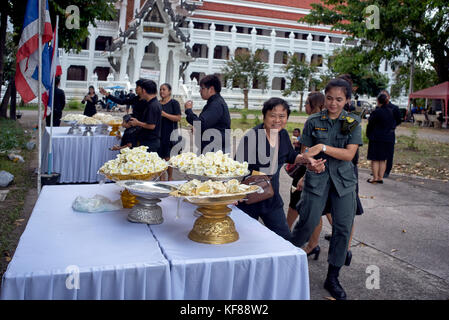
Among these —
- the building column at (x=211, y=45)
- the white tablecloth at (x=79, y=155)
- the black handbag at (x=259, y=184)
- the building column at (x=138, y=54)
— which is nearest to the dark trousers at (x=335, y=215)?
the black handbag at (x=259, y=184)

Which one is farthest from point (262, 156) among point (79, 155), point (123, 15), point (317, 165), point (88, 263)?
point (123, 15)

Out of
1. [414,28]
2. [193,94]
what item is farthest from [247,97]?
[414,28]

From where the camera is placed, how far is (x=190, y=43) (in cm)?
4091

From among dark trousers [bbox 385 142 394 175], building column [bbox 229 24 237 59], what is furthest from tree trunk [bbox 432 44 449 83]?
building column [bbox 229 24 237 59]

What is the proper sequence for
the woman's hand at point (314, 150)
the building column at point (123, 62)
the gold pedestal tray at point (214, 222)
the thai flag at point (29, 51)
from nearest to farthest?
the gold pedestal tray at point (214, 222) → the woman's hand at point (314, 150) → the thai flag at point (29, 51) → the building column at point (123, 62)

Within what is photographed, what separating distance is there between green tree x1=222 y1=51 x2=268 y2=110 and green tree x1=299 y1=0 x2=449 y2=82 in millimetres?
12768

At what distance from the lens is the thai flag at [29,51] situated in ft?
21.1

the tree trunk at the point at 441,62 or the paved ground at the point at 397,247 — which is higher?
the tree trunk at the point at 441,62

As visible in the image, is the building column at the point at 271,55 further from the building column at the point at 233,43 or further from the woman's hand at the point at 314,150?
the woman's hand at the point at 314,150

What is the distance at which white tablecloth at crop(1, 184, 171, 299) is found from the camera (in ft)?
7.16

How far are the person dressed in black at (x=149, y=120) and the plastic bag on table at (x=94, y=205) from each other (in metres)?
2.84

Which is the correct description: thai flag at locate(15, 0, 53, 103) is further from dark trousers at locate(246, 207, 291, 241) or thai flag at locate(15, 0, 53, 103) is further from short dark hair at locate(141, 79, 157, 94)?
dark trousers at locate(246, 207, 291, 241)

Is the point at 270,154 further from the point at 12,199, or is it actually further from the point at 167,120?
the point at 12,199
